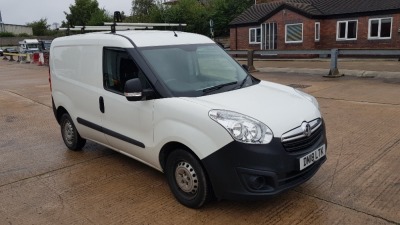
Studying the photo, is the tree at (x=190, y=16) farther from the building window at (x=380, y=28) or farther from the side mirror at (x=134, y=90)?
the side mirror at (x=134, y=90)

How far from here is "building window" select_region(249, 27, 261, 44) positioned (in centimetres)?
2683

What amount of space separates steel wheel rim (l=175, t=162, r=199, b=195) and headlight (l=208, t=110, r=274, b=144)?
0.60 meters

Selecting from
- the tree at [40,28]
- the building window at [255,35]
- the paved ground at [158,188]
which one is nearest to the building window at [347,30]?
the building window at [255,35]

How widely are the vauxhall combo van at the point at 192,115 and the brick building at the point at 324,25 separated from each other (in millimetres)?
19905

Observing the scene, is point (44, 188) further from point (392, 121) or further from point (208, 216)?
point (392, 121)

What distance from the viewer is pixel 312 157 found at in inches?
140

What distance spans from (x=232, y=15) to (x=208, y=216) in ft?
125

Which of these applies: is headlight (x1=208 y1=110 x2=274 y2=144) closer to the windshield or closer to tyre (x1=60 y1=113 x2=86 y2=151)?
the windshield

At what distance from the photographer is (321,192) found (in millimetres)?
3977

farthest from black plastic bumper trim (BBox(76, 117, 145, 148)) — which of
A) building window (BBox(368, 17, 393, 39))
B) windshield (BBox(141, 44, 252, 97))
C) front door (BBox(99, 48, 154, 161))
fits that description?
building window (BBox(368, 17, 393, 39))

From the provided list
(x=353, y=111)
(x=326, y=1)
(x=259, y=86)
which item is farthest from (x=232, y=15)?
(x=259, y=86)

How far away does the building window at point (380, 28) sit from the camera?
21270 mm

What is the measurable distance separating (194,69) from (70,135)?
2.56 meters

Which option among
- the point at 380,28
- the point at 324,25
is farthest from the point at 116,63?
the point at 324,25
